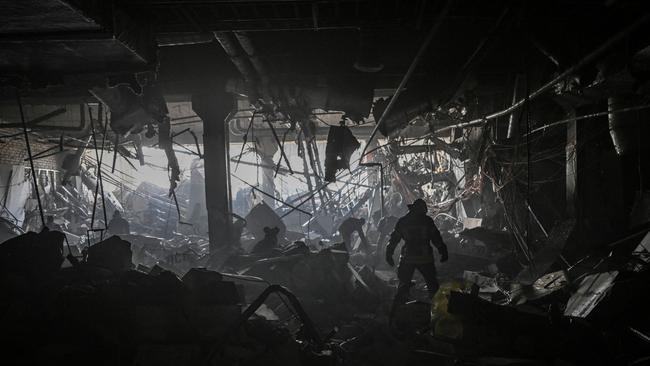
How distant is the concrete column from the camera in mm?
9242

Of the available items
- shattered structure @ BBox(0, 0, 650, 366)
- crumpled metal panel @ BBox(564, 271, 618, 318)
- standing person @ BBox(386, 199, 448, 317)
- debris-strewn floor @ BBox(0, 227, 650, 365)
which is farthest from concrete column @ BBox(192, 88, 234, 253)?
crumpled metal panel @ BBox(564, 271, 618, 318)

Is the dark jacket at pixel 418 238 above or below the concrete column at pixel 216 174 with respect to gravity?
below

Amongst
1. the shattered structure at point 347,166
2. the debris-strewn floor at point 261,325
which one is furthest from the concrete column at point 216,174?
the debris-strewn floor at point 261,325

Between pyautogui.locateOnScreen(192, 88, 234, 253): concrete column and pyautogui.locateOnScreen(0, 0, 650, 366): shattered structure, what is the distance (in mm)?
48

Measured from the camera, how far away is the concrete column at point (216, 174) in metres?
9.24

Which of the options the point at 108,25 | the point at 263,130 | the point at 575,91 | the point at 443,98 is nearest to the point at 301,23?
the point at 108,25

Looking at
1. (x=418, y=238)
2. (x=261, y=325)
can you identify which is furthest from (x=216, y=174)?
(x=261, y=325)

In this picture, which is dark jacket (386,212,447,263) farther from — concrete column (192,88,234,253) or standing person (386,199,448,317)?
concrete column (192,88,234,253)

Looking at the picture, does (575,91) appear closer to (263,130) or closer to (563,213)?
(563,213)

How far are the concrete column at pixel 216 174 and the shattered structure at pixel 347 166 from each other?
0.16ft

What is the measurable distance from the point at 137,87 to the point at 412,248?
5201mm

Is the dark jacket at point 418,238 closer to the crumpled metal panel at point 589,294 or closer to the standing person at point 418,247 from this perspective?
the standing person at point 418,247

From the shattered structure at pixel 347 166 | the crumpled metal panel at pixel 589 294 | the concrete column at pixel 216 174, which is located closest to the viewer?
the shattered structure at pixel 347 166

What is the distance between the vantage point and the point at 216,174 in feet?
30.7
